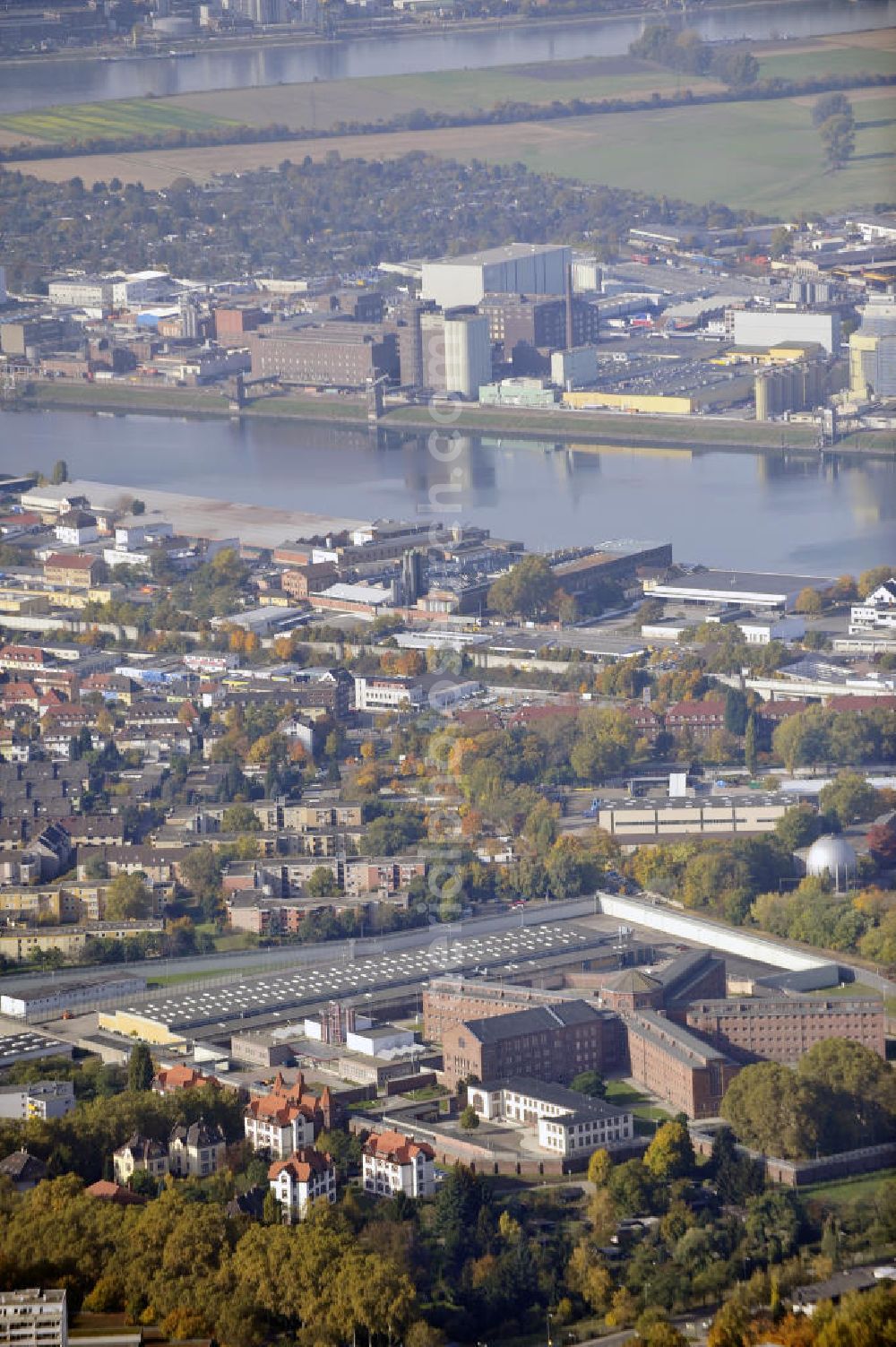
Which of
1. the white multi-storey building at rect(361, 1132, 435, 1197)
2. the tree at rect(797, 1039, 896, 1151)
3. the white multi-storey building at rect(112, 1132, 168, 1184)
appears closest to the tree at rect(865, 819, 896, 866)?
the tree at rect(797, 1039, 896, 1151)

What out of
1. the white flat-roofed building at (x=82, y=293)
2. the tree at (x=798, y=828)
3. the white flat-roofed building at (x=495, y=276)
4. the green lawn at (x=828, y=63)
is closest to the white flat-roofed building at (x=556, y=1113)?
the tree at (x=798, y=828)

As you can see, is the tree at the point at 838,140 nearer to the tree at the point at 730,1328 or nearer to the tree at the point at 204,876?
the tree at the point at 204,876

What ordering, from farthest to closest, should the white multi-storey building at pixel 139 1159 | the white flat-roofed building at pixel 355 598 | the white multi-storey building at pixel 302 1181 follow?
the white flat-roofed building at pixel 355 598
the white multi-storey building at pixel 139 1159
the white multi-storey building at pixel 302 1181

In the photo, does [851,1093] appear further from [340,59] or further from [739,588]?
[340,59]

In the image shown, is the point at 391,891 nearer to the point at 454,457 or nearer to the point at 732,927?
the point at 732,927

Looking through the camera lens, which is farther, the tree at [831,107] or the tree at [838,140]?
the tree at [838,140]

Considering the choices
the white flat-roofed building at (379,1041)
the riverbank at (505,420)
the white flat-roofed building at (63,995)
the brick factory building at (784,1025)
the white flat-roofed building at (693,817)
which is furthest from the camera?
the riverbank at (505,420)

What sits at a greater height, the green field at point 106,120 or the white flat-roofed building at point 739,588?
the green field at point 106,120
